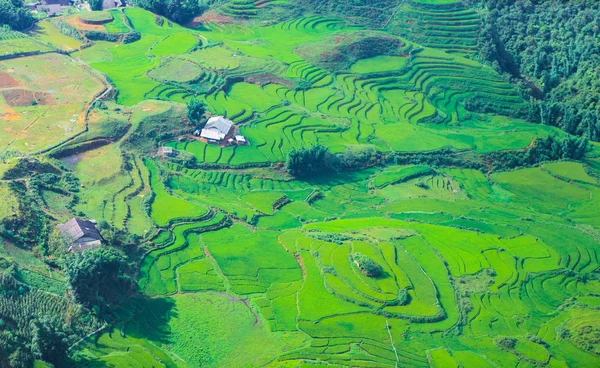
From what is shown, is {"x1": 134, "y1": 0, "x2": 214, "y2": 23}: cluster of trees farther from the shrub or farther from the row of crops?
the shrub

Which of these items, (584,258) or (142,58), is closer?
(584,258)

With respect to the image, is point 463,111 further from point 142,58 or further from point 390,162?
point 142,58

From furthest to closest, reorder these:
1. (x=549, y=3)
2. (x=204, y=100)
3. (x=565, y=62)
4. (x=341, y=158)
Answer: (x=549, y=3) < (x=565, y=62) < (x=204, y=100) < (x=341, y=158)

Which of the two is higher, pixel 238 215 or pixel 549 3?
pixel 549 3

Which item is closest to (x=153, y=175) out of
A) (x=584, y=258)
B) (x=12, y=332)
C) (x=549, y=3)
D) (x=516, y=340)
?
(x=12, y=332)

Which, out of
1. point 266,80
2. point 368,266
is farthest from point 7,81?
point 368,266

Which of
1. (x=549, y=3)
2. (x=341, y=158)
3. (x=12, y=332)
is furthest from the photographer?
(x=549, y=3)

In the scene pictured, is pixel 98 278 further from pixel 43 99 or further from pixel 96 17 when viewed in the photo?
pixel 96 17
